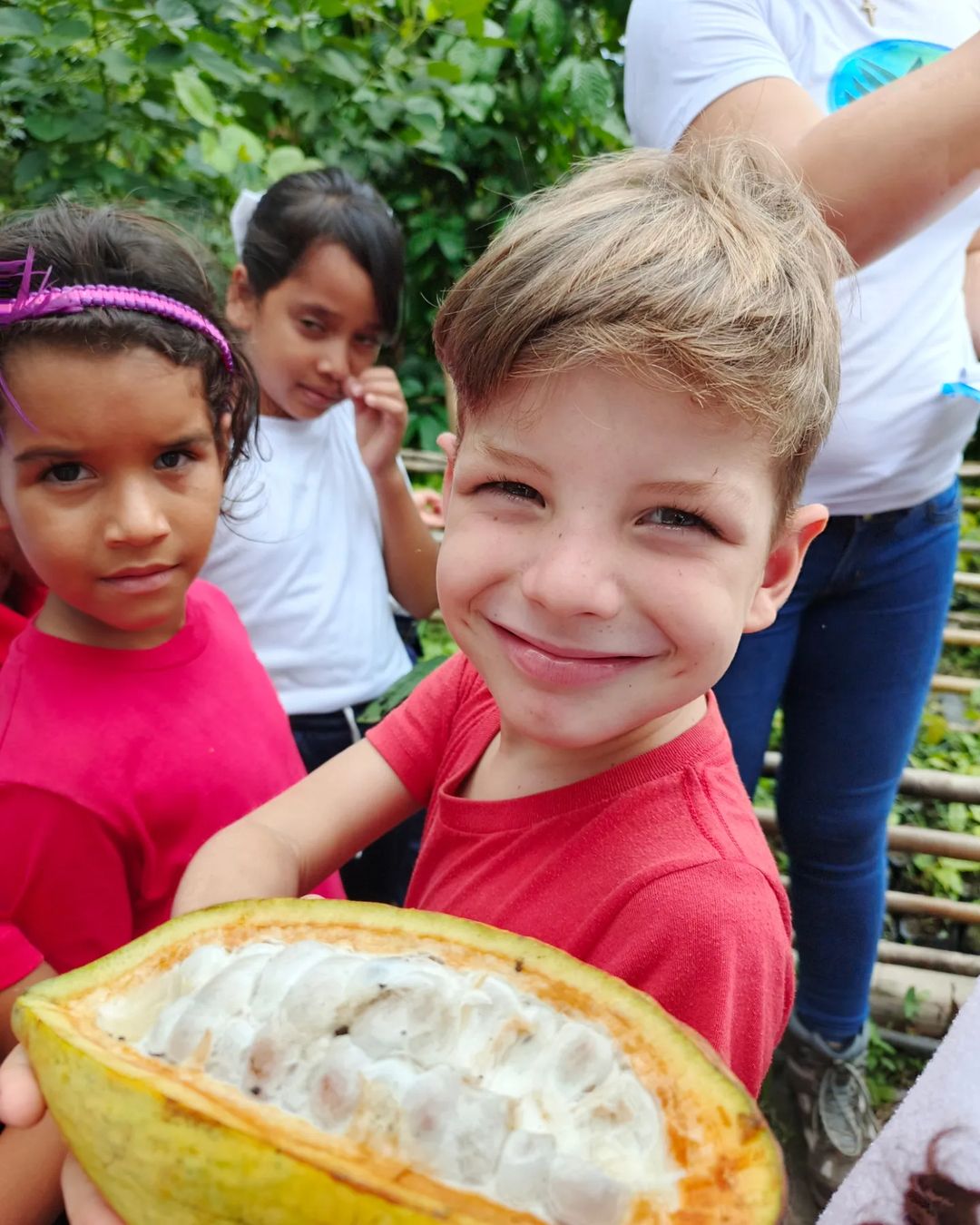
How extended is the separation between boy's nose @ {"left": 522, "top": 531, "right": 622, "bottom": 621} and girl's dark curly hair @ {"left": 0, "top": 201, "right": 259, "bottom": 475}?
0.68 meters

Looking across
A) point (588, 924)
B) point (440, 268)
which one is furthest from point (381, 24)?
point (588, 924)

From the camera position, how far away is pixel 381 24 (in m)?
3.31

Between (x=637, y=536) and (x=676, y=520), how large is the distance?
42mm

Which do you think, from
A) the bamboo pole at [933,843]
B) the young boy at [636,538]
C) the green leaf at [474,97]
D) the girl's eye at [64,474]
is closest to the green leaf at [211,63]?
the green leaf at [474,97]

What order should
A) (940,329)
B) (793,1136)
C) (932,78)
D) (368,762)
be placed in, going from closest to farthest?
(932,78) < (368,762) < (940,329) < (793,1136)

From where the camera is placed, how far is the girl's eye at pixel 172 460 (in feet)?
3.94

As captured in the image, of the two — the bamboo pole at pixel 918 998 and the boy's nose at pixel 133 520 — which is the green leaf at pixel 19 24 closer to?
the boy's nose at pixel 133 520

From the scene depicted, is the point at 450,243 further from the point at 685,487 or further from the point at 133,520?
the point at 685,487

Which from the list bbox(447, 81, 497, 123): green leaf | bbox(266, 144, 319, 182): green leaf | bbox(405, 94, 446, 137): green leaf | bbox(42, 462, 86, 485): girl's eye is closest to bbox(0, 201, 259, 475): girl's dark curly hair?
bbox(42, 462, 86, 485): girl's eye

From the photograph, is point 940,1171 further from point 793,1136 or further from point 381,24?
point 381,24

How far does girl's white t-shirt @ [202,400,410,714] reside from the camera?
188cm

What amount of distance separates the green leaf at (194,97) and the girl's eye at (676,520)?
2.16 meters

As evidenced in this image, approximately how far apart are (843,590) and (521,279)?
0.97 meters

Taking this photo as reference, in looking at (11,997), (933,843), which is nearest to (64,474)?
(11,997)
